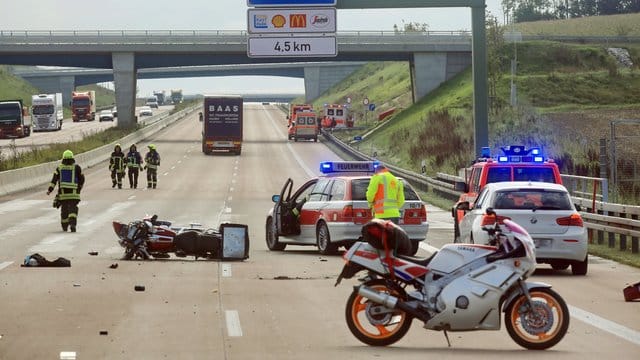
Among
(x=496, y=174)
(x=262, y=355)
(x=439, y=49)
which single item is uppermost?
(x=439, y=49)

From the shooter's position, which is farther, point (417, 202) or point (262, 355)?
point (417, 202)

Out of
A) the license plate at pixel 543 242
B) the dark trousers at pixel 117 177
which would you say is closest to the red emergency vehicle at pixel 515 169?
the license plate at pixel 543 242

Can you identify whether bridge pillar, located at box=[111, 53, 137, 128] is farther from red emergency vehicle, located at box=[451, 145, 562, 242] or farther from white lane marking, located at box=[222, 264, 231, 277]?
white lane marking, located at box=[222, 264, 231, 277]

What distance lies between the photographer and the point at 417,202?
77.4 ft

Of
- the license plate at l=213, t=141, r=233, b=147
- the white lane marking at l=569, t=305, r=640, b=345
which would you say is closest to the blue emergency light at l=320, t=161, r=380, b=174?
the white lane marking at l=569, t=305, r=640, b=345

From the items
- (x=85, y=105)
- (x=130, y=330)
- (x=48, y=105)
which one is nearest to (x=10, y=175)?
(x=130, y=330)

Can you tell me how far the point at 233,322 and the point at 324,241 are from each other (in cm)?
978

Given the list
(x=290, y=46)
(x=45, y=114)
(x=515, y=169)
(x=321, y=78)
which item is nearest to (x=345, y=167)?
(x=515, y=169)

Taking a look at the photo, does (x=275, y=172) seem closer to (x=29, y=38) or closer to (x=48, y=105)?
(x=29, y=38)

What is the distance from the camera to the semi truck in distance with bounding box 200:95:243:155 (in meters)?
77.1

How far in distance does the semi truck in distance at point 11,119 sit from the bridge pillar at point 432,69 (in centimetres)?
2983

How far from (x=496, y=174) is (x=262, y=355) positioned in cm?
1227

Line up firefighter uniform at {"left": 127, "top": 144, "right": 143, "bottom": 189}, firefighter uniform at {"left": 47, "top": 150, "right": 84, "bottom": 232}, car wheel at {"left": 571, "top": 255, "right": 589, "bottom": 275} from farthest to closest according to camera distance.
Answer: firefighter uniform at {"left": 127, "top": 144, "right": 143, "bottom": 189}
firefighter uniform at {"left": 47, "top": 150, "right": 84, "bottom": 232}
car wheel at {"left": 571, "top": 255, "right": 589, "bottom": 275}

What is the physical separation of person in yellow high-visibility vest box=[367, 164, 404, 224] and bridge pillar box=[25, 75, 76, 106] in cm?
17606
